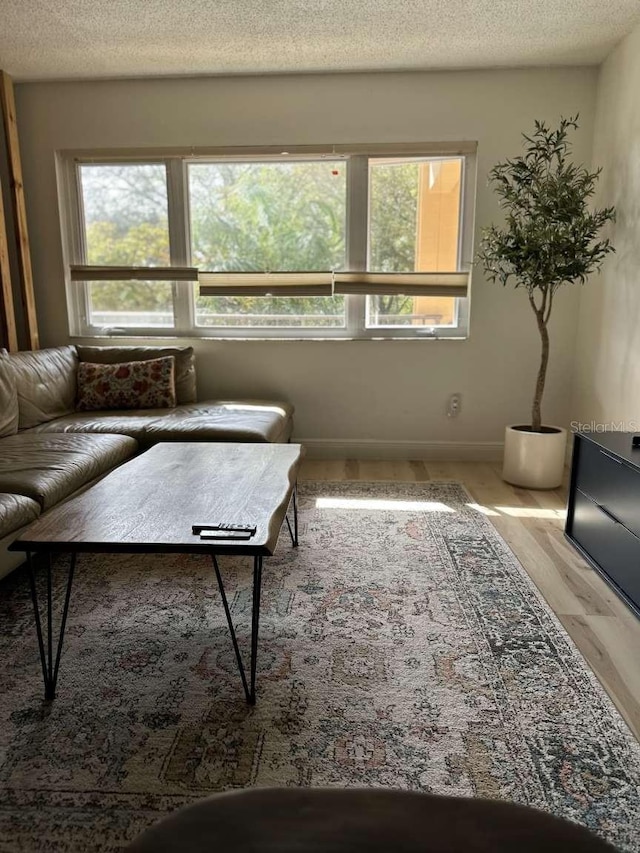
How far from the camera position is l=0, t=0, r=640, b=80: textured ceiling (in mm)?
2836

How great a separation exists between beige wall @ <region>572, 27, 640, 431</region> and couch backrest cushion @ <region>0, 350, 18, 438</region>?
3.17m

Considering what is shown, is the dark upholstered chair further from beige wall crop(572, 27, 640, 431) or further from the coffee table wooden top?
beige wall crop(572, 27, 640, 431)

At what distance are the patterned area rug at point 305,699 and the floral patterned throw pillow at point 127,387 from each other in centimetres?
133

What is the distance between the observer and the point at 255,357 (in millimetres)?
4055

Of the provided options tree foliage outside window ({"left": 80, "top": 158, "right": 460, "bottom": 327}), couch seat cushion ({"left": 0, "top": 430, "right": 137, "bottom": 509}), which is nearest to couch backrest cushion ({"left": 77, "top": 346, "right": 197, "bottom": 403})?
tree foliage outside window ({"left": 80, "top": 158, "right": 460, "bottom": 327})

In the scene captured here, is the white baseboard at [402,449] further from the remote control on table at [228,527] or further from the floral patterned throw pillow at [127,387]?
the remote control on table at [228,527]

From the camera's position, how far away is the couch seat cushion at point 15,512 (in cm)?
204

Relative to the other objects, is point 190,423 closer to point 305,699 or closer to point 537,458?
point 305,699

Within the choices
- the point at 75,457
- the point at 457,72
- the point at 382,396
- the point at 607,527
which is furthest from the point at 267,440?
the point at 457,72

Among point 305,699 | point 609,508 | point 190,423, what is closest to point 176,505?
point 305,699

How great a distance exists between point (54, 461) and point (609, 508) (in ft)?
7.43

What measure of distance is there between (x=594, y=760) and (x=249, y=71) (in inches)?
152

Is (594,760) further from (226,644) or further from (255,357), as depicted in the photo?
(255,357)

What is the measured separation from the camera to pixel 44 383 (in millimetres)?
3418
